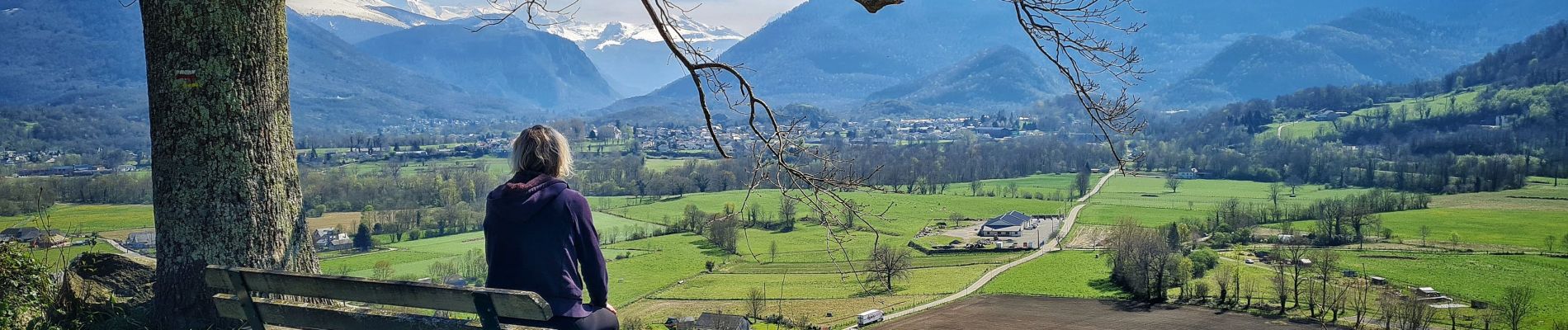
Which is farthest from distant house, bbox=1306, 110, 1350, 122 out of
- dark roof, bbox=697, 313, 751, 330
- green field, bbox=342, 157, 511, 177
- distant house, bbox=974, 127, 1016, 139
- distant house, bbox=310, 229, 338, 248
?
distant house, bbox=310, 229, 338, 248

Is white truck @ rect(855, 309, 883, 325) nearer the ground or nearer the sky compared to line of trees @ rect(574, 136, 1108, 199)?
nearer the ground

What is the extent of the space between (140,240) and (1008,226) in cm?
3798

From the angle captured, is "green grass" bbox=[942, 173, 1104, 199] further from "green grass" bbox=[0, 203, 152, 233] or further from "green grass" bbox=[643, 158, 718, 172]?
"green grass" bbox=[0, 203, 152, 233]

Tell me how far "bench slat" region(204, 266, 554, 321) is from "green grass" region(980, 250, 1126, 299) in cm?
3123

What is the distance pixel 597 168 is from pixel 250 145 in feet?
233

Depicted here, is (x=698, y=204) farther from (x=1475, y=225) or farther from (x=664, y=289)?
(x=1475, y=225)

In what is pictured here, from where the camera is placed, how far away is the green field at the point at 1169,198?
5228 cm

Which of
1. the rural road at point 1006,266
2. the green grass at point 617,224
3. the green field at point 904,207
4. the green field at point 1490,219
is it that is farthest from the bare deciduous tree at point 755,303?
the green field at point 1490,219

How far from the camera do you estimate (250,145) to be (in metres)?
4.21

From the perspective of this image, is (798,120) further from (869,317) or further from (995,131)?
(995,131)

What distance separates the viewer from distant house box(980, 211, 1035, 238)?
153ft

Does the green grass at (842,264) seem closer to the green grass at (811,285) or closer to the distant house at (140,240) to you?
the green grass at (811,285)

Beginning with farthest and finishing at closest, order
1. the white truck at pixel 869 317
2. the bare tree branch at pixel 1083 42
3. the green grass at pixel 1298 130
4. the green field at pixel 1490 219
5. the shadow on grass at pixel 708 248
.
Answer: the green grass at pixel 1298 130, the green field at pixel 1490 219, the shadow on grass at pixel 708 248, the white truck at pixel 869 317, the bare tree branch at pixel 1083 42

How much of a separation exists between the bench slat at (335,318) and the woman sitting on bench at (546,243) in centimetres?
22
